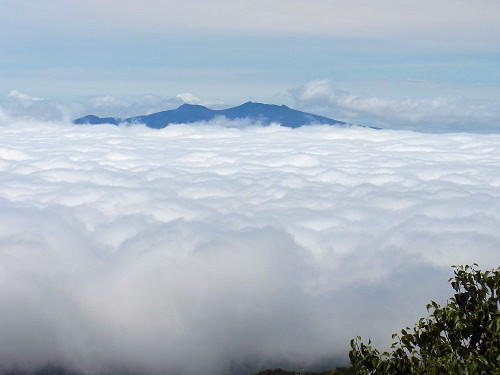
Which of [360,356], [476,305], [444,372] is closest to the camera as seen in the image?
[444,372]

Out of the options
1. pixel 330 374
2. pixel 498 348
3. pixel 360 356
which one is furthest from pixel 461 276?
pixel 330 374

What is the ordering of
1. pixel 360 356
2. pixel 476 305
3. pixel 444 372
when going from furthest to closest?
pixel 476 305
pixel 360 356
pixel 444 372

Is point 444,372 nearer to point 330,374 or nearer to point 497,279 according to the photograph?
point 330,374

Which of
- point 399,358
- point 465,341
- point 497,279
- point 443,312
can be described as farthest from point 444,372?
point 497,279

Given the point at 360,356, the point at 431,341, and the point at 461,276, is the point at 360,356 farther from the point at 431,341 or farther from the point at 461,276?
the point at 461,276

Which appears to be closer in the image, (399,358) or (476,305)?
(399,358)

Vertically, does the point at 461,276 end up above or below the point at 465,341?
above
